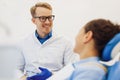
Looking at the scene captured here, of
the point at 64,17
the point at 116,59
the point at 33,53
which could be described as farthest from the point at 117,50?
the point at 64,17

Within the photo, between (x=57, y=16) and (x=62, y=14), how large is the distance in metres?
0.06

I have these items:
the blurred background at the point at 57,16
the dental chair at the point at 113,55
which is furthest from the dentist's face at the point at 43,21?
the dental chair at the point at 113,55

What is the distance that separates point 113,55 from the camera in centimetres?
135

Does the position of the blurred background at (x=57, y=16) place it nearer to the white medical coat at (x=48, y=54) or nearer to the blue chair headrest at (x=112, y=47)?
the white medical coat at (x=48, y=54)

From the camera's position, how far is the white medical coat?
217cm

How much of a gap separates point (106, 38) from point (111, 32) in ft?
0.15

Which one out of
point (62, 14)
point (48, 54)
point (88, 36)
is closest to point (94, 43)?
point (88, 36)

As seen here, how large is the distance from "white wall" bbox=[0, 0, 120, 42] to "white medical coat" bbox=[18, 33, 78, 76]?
12.9 inches

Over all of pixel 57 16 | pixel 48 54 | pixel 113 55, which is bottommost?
pixel 48 54

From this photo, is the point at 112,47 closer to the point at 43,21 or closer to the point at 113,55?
the point at 113,55

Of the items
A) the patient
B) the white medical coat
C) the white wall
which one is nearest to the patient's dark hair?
the patient

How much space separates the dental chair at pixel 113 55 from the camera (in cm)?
128

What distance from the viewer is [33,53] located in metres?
2.21

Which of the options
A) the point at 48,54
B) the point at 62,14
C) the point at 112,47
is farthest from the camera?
the point at 62,14
